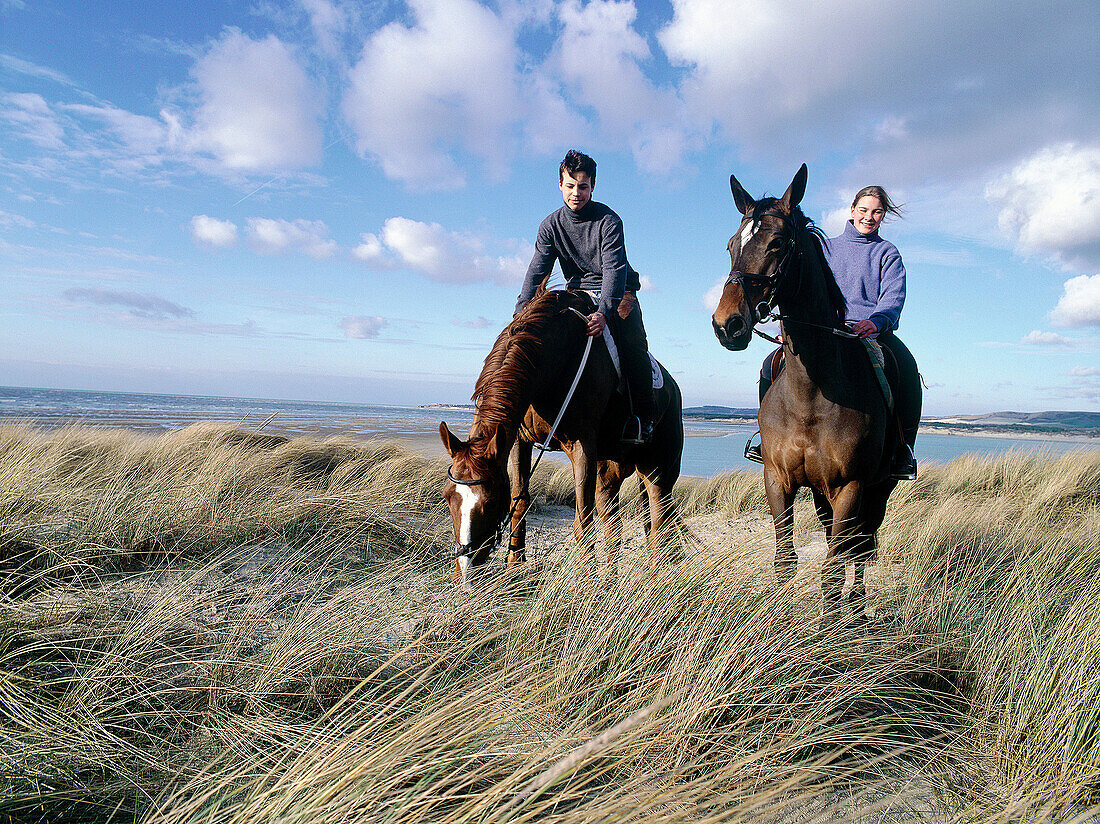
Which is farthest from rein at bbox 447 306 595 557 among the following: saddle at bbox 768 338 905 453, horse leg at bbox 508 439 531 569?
saddle at bbox 768 338 905 453

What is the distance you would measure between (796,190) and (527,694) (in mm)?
3054

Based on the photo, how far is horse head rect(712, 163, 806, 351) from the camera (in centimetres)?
293

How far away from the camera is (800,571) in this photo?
2.82 m

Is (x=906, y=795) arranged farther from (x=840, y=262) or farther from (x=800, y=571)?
(x=840, y=262)

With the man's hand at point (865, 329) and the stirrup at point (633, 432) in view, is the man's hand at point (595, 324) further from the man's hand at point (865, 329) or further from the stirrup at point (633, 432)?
the man's hand at point (865, 329)

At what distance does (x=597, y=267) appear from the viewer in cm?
445

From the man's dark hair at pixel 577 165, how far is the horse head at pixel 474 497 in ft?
7.88

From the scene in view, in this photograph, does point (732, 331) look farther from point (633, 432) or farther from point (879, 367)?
point (633, 432)

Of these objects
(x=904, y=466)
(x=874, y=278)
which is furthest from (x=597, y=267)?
(x=904, y=466)

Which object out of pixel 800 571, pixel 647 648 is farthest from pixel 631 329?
pixel 647 648

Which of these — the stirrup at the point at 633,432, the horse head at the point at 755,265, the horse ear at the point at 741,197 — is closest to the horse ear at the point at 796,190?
the horse head at the point at 755,265

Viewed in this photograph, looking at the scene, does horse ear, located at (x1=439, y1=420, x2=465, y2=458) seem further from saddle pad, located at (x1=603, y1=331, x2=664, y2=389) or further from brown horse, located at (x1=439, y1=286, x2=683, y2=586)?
saddle pad, located at (x1=603, y1=331, x2=664, y2=389)

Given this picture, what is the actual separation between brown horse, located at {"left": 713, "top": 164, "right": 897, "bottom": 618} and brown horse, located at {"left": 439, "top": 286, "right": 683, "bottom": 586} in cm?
100

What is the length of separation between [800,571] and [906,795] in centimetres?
116
